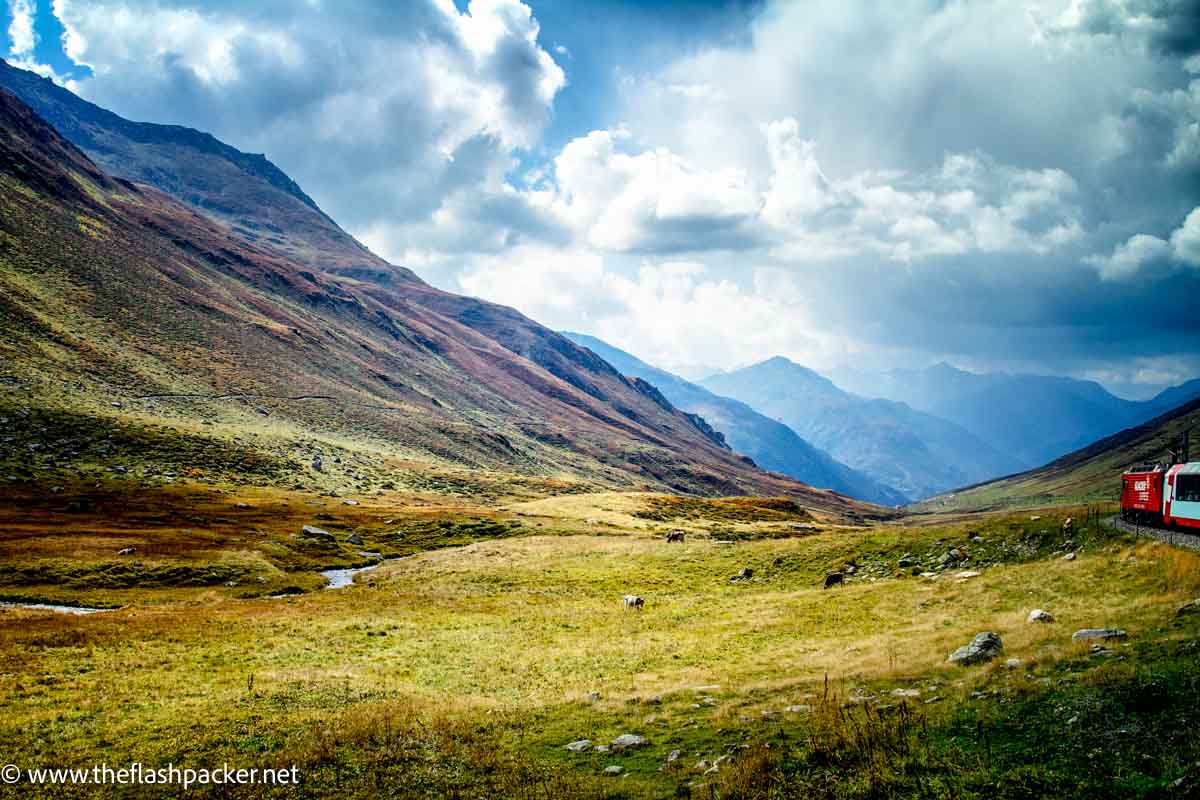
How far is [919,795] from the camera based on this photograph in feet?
38.2

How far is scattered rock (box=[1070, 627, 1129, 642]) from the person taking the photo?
1933 cm

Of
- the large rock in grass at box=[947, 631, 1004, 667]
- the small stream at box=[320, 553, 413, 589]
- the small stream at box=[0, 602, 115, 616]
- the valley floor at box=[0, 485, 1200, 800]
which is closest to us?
the valley floor at box=[0, 485, 1200, 800]

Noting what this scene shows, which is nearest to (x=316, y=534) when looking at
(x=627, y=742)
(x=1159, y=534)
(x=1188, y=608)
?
(x=627, y=742)

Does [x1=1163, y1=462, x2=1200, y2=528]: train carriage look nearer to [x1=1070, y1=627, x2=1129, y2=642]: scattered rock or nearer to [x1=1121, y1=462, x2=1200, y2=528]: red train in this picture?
[x1=1121, y1=462, x2=1200, y2=528]: red train

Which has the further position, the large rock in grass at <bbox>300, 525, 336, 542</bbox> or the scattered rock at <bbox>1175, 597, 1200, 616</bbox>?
the large rock in grass at <bbox>300, 525, 336, 542</bbox>

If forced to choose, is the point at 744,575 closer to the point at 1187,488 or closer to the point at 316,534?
the point at 1187,488

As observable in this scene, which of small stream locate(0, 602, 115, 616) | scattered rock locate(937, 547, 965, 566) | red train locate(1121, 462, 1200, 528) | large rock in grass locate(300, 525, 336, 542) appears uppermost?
red train locate(1121, 462, 1200, 528)

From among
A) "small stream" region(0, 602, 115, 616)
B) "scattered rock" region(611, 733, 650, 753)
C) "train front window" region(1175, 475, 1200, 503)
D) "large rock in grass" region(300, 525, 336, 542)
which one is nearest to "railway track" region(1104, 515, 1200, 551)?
"train front window" region(1175, 475, 1200, 503)

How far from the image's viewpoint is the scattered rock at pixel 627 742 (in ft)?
57.1

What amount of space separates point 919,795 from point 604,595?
3656cm

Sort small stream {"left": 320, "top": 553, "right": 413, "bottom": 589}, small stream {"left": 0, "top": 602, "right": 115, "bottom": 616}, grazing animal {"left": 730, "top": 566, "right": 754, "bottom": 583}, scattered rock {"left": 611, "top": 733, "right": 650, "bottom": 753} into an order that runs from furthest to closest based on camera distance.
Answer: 1. small stream {"left": 320, "top": 553, "right": 413, "bottom": 589}
2. grazing animal {"left": 730, "top": 566, "right": 754, "bottom": 583}
3. small stream {"left": 0, "top": 602, "right": 115, "bottom": 616}
4. scattered rock {"left": 611, "top": 733, "right": 650, "bottom": 753}

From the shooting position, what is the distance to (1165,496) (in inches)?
1725

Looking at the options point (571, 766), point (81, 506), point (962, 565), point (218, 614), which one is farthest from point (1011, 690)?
point (81, 506)

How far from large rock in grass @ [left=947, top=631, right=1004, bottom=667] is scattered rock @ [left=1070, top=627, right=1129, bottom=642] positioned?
2.27 meters
